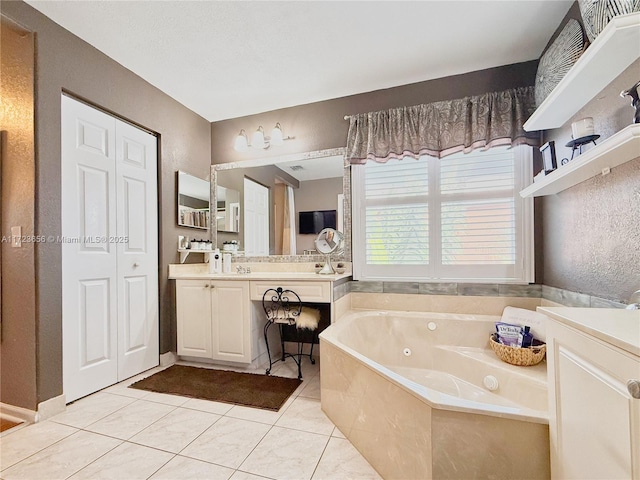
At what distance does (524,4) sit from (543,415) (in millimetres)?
2204

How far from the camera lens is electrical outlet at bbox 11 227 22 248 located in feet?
5.78

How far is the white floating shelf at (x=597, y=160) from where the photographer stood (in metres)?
1.06

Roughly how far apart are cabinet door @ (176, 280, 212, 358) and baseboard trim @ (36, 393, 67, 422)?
886 mm

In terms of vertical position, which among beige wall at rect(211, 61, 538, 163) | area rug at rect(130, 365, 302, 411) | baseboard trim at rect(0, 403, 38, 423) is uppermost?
beige wall at rect(211, 61, 538, 163)

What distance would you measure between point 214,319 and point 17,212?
1.49m

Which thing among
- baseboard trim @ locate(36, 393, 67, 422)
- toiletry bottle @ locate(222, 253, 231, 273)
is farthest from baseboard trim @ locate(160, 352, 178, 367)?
toiletry bottle @ locate(222, 253, 231, 273)

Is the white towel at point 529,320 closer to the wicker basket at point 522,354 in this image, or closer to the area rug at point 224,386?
the wicker basket at point 522,354

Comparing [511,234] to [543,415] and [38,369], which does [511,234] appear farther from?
[38,369]

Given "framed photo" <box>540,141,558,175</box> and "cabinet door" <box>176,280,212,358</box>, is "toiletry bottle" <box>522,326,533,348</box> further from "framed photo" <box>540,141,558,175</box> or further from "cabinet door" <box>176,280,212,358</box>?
"cabinet door" <box>176,280,212,358</box>

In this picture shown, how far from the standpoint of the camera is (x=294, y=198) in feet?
9.57

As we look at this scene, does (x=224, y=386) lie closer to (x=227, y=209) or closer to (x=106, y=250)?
(x=106, y=250)

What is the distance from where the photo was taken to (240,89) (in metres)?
2.62

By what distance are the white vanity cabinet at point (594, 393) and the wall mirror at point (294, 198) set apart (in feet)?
6.13

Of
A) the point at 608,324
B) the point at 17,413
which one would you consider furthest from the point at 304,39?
the point at 17,413
